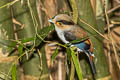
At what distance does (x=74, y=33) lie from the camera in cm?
232

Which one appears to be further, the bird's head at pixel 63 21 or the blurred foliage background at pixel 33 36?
the bird's head at pixel 63 21

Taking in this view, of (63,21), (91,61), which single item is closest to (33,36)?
(63,21)

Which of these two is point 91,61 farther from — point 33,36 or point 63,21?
point 33,36

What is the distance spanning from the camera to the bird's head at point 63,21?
200cm

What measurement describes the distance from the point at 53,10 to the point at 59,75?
723 mm

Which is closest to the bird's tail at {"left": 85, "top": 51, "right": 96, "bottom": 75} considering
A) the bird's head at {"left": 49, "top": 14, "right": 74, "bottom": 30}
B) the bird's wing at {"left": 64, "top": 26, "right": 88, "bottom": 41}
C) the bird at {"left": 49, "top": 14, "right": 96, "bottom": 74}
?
the bird at {"left": 49, "top": 14, "right": 96, "bottom": 74}

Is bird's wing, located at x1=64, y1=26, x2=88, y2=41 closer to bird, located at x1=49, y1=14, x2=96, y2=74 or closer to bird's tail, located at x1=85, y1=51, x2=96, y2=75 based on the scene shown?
bird, located at x1=49, y1=14, x2=96, y2=74

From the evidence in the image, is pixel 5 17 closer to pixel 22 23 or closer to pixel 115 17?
pixel 22 23

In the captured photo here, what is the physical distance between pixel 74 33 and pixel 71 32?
0.12 feet

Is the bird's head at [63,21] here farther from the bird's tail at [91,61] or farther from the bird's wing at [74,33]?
the bird's tail at [91,61]

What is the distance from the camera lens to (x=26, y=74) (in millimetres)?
2021

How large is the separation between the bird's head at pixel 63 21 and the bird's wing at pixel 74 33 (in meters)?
0.07

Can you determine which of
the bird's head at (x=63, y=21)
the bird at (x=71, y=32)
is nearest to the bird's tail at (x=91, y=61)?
the bird at (x=71, y=32)

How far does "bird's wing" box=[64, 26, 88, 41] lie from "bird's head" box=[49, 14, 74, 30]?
0.07m
